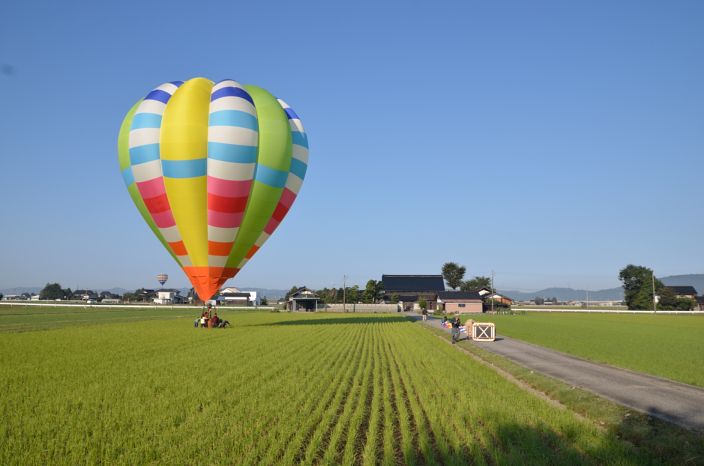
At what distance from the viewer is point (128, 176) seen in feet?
113

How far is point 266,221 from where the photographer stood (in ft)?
117

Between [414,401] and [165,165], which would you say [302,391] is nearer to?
[414,401]

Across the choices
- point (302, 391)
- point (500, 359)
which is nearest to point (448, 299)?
point (500, 359)

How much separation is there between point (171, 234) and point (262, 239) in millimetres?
6091

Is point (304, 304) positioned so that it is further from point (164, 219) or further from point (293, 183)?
point (164, 219)

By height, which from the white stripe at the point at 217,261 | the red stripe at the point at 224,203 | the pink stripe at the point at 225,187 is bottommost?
the white stripe at the point at 217,261

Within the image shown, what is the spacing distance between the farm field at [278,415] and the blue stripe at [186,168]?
39.7 ft

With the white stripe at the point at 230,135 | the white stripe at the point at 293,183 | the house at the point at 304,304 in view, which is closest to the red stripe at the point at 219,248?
the white stripe at the point at 293,183

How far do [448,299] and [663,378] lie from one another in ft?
261

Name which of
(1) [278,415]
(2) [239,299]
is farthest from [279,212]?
(2) [239,299]

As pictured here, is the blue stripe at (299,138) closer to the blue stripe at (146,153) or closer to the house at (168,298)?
the blue stripe at (146,153)

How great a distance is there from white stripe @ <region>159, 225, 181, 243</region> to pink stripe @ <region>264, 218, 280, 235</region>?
5.86 m

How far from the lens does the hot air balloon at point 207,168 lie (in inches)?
1276

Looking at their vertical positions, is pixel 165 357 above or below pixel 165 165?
below
